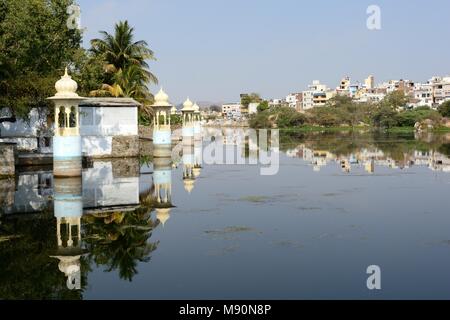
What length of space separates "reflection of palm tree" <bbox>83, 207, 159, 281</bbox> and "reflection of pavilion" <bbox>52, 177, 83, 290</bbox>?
230mm

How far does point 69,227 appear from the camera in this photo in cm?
1150

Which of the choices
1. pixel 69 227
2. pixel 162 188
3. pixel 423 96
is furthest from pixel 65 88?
pixel 423 96

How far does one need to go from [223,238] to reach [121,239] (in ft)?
6.01

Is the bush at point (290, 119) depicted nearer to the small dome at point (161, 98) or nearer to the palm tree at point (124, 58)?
the palm tree at point (124, 58)

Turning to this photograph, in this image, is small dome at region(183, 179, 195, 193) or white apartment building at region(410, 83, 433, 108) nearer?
small dome at region(183, 179, 195, 193)

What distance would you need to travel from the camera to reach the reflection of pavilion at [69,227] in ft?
27.0

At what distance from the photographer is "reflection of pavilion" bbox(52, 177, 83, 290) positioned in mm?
8242

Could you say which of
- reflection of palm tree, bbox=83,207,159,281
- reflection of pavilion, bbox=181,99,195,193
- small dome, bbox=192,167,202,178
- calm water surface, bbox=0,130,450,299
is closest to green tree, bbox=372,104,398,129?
reflection of pavilion, bbox=181,99,195,193

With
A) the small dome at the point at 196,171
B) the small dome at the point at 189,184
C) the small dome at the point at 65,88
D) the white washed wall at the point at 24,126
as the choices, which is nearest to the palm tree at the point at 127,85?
the white washed wall at the point at 24,126

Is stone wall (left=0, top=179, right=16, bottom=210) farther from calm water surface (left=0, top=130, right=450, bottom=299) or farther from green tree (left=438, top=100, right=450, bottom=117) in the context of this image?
green tree (left=438, top=100, right=450, bottom=117)

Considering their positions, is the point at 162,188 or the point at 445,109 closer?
the point at 162,188

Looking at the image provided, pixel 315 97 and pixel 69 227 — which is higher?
pixel 315 97

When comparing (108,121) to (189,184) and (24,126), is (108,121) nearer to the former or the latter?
(24,126)
